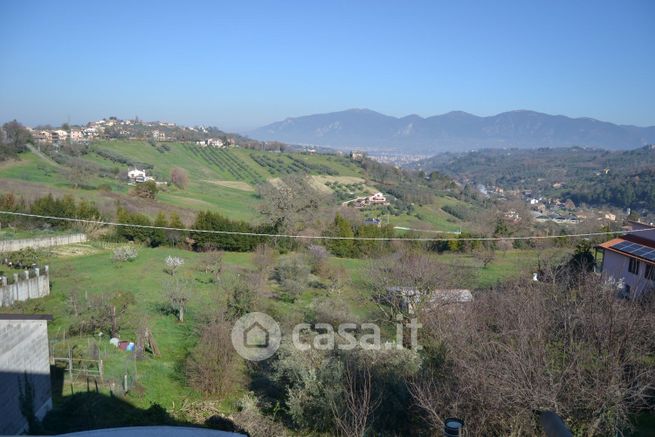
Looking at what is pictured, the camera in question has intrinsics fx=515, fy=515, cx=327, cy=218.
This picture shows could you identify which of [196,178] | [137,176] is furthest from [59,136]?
[137,176]

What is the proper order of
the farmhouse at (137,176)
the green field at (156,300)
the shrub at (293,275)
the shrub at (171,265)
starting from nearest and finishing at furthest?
the green field at (156,300) → the shrub at (293,275) → the shrub at (171,265) → the farmhouse at (137,176)

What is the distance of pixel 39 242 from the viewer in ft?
70.7

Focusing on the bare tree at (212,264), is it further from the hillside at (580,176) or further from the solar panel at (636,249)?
the hillside at (580,176)

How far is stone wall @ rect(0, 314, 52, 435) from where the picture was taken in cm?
726

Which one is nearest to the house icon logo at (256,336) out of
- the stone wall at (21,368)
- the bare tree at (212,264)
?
the stone wall at (21,368)

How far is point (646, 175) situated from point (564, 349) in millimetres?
55318

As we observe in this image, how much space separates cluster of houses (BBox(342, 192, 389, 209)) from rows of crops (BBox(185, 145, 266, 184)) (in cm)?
974

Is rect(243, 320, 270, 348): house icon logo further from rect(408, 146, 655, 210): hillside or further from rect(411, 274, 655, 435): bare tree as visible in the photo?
rect(408, 146, 655, 210): hillside

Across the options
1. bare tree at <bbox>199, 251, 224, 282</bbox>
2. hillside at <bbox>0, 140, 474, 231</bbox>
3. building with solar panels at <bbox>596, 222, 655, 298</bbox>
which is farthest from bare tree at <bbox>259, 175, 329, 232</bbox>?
building with solar panels at <bbox>596, 222, 655, 298</bbox>

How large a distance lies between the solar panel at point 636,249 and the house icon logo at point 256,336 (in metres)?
11.4

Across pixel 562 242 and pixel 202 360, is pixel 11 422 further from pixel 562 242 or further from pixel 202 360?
pixel 562 242

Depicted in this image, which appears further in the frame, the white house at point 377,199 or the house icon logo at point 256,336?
the white house at point 377,199

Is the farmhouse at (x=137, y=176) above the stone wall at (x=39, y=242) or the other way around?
above

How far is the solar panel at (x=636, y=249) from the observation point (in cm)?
1551
